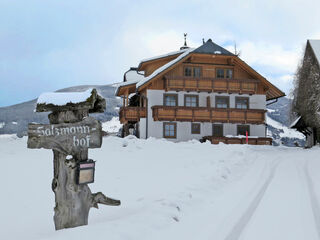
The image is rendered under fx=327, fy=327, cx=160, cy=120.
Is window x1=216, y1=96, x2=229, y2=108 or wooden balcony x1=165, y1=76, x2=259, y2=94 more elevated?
wooden balcony x1=165, y1=76, x2=259, y2=94

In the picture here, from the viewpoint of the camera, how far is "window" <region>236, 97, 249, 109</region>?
1154 inches

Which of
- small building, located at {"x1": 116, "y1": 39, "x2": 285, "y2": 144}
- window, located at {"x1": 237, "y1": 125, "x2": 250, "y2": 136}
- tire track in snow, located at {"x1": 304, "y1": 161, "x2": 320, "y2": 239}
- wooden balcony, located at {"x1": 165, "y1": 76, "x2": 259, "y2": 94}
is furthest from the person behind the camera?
window, located at {"x1": 237, "y1": 125, "x2": 250, "y2": 136}

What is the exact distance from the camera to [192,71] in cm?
2856

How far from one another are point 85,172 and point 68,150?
1.25 feet

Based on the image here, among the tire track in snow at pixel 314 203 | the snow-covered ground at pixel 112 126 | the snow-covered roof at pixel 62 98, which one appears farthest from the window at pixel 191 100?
the snow-covered ground at pixel 112 126

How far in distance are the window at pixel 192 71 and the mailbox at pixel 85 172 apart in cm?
2451

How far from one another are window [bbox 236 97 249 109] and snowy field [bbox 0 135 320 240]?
16.6 meters

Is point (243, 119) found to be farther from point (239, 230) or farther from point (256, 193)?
point (239, 230)

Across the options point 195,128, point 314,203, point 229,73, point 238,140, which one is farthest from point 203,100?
point 314,203

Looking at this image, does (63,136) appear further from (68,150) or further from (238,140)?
(238,140)

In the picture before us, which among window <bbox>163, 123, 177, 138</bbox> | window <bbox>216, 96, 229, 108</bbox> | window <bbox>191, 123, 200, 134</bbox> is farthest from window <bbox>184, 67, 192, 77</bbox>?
window <bbox>163, 123, 177, 138</bbox>

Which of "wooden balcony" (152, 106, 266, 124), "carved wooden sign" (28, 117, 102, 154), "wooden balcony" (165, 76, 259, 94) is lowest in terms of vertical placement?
"wooden balcony" (152, 106, 266, 124)

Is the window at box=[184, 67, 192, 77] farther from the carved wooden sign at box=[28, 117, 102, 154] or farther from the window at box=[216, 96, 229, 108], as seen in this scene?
the carved wooden sign at box=[28, 117, 102, 154]

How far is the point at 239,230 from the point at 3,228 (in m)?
4.51
